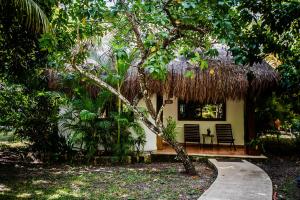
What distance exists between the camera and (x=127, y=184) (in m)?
7.19

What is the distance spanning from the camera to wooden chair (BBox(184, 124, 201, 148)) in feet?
39.7

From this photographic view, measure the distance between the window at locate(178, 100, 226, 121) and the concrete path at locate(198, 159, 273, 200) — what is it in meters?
3.93

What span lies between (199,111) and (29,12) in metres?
7.61

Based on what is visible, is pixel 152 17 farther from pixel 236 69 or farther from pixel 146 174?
pixel 236 69

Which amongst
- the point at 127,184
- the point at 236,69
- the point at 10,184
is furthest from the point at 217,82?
the point at 10,184

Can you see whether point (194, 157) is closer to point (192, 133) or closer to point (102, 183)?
point (192, 133)

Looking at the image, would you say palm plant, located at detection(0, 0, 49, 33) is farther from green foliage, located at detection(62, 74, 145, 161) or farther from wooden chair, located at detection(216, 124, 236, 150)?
wooden chair, located at detection(216, 124, 236, 150)

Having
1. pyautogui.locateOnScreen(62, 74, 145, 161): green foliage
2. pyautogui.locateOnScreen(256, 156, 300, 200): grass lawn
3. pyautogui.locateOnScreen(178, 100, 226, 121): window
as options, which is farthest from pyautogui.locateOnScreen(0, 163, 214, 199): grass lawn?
pyautogui.locateOnScreen(178, 100, 226, 121): window

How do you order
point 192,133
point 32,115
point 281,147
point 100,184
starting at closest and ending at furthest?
point 100,184 < point 32,115 < point 281,147 < point 192,133

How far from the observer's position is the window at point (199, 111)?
41.4 feet

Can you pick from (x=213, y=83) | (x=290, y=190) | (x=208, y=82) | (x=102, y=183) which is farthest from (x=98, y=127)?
(x=290, y=190)

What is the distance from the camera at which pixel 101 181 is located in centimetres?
749

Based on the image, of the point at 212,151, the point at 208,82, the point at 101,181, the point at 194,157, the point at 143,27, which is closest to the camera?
the point at 101,181

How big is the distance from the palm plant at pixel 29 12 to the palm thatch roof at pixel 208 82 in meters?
3.52
